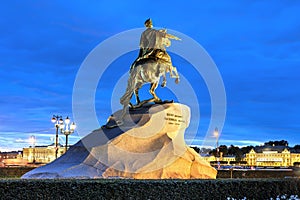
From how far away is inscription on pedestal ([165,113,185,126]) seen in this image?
56.4 feet

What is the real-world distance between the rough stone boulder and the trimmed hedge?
4.05 m

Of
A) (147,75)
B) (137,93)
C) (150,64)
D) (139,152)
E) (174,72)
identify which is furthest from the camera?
(137,93)

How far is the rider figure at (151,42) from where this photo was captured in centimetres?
1764

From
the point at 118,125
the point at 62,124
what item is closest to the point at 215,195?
the point at 118,125

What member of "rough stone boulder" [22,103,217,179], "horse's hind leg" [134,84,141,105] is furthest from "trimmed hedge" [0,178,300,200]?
"horse's hind leg" [134,84,141,105]

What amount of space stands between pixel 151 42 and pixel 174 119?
10.7 ft

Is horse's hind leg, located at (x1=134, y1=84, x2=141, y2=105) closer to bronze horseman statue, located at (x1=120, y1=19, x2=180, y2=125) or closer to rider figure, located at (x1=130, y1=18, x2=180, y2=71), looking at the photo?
bronze horseman statue, located at (x1=120, y1=19, x2=180, y2=125)

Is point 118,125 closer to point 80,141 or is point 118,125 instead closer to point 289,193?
point 80,141

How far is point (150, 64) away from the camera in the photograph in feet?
57.6

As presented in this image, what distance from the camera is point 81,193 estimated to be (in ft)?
33.6

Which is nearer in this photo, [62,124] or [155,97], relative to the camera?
[155,97]

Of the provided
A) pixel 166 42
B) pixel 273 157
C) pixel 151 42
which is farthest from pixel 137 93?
pixel 273 157

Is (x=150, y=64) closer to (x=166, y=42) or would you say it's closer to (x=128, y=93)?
(x=166, y=42)

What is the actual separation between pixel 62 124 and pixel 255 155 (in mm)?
141831
